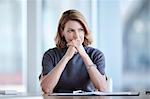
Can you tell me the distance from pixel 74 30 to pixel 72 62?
229 millimetres

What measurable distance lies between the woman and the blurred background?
249cm

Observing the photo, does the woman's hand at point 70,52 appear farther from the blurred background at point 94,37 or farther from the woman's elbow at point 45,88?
the blurred background at point 94,37

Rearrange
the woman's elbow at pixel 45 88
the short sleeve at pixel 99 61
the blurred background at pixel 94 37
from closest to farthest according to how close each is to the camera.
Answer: the woman's elbow at pixel 45 88, the short sleeve at pixel 99 61, the blurred background at pixel 94 37

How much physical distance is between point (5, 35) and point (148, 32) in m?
2.13

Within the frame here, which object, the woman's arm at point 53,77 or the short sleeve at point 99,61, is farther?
the short sleeve at point 99,61

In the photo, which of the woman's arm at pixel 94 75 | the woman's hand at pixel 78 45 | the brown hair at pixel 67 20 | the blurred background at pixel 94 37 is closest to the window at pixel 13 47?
the blurred background at pixel 94 37

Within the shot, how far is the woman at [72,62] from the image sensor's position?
2.29 m

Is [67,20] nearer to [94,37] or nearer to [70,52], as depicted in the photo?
[70,52]

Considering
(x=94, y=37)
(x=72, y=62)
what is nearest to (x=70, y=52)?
(x=72, y=62)

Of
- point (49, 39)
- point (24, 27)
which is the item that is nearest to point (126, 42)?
point (49, 39)

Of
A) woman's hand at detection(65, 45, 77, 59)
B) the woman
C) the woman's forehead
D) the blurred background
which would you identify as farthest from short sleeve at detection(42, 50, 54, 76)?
the blurred background

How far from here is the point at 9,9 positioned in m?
5.01

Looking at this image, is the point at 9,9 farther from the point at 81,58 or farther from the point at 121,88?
the point at 81,58

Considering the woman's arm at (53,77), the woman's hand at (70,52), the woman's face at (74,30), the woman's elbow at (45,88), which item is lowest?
the woman's elbow at (45,88)
